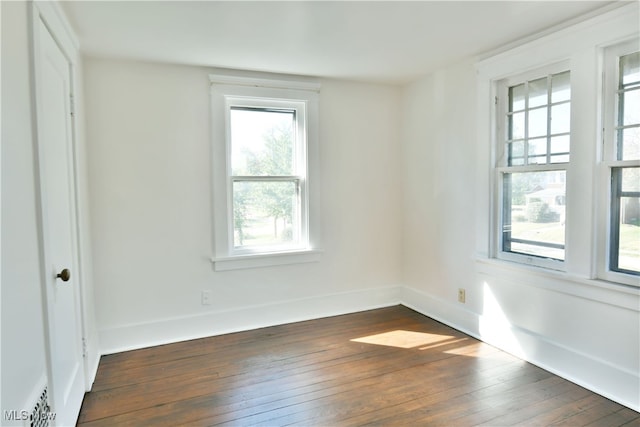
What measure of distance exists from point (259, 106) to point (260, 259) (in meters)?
1.45

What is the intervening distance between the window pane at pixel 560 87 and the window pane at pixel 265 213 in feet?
7.45

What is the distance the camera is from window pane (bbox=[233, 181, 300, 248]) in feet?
11.9

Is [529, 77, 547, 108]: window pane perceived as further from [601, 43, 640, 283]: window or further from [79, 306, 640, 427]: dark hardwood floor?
[79, 306, 640, 427]: dark hardwood floor

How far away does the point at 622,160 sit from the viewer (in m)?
2.36

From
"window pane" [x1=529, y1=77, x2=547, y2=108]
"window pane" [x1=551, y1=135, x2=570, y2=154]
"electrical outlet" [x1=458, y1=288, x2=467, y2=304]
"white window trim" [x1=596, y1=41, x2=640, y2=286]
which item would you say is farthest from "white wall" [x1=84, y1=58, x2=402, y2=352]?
"white window trim" [x1=596, y1=41, x2=640, y2=286]

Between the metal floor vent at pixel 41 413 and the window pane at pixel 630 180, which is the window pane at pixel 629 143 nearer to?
the window pane at pixel 630 180

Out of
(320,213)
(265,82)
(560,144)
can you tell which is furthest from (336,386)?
(265,82)

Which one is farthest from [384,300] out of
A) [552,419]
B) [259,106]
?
[259,106]

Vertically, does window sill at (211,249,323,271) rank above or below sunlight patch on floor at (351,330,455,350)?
above

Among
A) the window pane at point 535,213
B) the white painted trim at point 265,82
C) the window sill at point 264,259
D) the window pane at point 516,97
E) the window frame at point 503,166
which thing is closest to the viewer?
the window pane at point 535,213

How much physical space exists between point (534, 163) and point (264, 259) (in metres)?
2.42

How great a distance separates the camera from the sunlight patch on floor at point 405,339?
324 centimetres

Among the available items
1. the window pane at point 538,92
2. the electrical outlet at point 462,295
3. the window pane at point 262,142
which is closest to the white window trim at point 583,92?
the window pane at point 538,92

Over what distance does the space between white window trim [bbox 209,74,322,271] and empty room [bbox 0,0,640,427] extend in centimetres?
2
